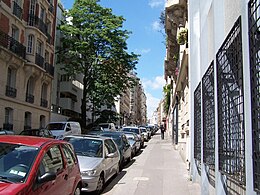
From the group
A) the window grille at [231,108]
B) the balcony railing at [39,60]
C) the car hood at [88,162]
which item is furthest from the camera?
the balcony railing at [39,60]

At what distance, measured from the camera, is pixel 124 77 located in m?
37.3

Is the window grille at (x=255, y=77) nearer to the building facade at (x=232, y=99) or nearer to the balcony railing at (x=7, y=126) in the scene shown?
the building facade at (x=232, y=99)

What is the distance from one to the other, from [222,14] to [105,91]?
1191 inches

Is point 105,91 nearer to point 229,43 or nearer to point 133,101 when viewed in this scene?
point 229,43

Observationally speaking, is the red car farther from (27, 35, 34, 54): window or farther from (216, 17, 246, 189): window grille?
(27, 35, 34, 54): window

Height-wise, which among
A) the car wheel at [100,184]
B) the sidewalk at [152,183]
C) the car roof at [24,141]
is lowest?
the sidewalk at [152,183]

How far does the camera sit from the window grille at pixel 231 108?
4516mm

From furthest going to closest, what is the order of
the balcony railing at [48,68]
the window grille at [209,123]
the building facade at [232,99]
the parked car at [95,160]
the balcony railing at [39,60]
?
1. the balcony railing at [48,68]
2. the balcony railing at [39,60]
3. the parked car at [95,160]
4. the window grille at [209,123]
5. the building facade at [232,99]

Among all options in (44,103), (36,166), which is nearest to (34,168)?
(36,166)

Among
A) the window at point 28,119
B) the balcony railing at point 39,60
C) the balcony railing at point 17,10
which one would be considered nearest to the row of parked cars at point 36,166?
the balcony railing at point 17,10

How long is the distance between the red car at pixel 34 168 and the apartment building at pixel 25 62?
19.3m

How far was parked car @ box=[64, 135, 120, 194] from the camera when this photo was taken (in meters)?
8.85

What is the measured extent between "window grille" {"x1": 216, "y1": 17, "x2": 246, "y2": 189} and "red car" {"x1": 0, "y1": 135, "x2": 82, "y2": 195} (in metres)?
2.70

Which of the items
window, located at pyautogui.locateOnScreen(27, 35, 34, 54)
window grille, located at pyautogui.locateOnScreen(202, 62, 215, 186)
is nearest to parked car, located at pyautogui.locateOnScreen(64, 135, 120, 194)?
window grille, located at pyautogui.locateOnScreen(202, 62, 215, 186)
